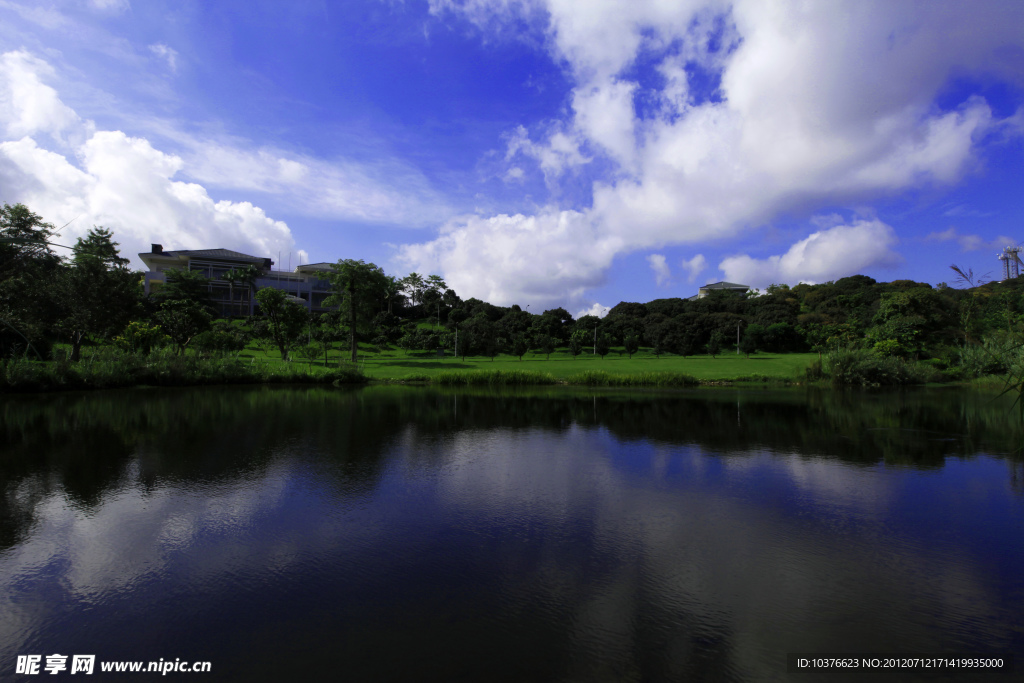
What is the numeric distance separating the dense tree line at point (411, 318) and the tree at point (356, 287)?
0.35 feet

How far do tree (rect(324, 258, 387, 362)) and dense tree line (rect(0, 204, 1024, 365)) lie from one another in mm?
108

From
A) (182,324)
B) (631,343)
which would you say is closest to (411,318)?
(631,343)

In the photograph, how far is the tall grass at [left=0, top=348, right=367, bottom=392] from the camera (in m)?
22.5

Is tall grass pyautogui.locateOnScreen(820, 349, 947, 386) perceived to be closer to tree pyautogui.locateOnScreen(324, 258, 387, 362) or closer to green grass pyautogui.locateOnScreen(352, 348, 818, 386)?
green grass pyautogui.locateOnScreen(352, 348, 818, 386)

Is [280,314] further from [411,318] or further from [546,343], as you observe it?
[411,318]

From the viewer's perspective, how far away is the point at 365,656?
166 inches

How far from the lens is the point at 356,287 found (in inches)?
1954

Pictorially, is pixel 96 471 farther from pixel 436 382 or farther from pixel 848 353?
pixel 848 353

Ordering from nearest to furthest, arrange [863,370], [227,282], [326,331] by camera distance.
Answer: [863,370] → [326,331] → [227,282]

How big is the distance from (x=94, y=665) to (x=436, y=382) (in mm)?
31756

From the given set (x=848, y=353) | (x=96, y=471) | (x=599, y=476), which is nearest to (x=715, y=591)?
(x=599, y=476)

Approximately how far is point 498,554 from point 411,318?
74616mm

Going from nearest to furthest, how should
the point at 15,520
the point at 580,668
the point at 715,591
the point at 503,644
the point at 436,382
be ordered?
the point at 580,668, the point at 503,644, the point at 715,591, the point at 15,520, the point at 436,382

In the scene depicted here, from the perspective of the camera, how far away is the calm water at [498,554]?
4391 mm
